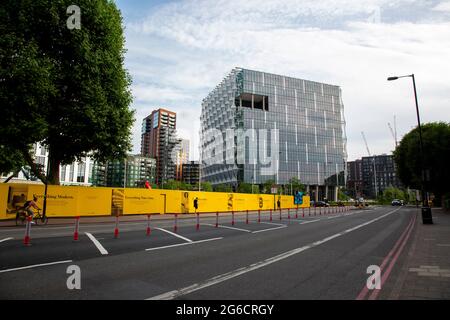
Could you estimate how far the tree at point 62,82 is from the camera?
1744 cm

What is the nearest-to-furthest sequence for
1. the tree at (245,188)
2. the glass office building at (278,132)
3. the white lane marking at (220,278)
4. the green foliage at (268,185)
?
1. the white lane marking at (220,278)
2. the tree at (245,188)
3. the green foliage at (268,185)
4. the glass office building at (278,132)

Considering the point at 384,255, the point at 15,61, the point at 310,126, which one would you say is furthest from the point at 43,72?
the point at 310,126

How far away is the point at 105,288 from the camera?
5.44 metres

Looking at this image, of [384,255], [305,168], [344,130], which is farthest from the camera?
[344,130]

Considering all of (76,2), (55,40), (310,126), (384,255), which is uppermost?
(310,126)

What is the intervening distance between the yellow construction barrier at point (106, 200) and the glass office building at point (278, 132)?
6929 centimetres

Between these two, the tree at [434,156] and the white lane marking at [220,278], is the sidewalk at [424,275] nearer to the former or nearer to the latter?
the white lane marking at [220,278]

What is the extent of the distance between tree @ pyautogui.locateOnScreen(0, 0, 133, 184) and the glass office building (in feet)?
281

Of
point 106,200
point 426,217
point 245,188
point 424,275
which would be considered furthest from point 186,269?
point 245,188

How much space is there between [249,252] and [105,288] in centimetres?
500
